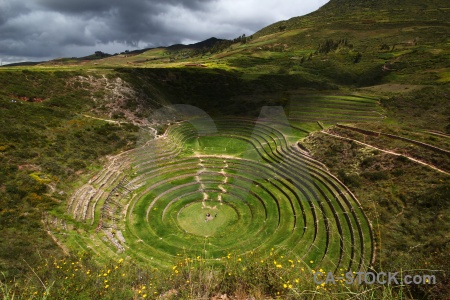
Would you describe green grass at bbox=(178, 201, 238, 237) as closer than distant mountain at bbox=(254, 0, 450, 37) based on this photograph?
Yes

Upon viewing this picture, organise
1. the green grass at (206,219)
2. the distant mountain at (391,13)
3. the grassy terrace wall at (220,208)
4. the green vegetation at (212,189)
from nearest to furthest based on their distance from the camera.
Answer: the green vegetation at (212,189)
the grassy terrace wall at (220,208)
the green grass at (206,219)
the distant mountain at (391,13)

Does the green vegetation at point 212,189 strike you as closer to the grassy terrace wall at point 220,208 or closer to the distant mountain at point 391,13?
the grassy terrace wall at point 220,208

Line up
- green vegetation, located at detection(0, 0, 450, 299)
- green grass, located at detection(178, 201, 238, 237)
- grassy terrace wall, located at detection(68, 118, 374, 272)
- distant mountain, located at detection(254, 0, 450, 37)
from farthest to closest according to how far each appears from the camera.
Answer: distant mountain, located at detection(254, 0, 450, 37)
green grass, located at detection(178, 201, 238, 237)
grassy terrace wall, located at detection(68, 118, 374, 272)
green vegetation, located at detection(0, 0, 450, 299)

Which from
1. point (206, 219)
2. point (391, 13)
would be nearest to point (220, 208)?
point (206, 219)

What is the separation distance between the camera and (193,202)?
32438 mm

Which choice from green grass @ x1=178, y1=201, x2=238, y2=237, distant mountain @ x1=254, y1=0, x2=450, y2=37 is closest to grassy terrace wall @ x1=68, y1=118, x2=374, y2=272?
green grass @ x1=178, y1=201, x2=238, y2=237

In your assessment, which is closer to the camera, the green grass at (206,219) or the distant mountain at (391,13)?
the green grass at (206,219)

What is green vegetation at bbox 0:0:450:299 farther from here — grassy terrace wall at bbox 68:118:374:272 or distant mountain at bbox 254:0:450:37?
distant mountain at bbox 254:0:450:37

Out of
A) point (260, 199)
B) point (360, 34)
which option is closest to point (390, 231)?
point (260, 199)

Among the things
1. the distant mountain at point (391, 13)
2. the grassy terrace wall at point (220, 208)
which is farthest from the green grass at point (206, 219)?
the distant mountain at point (391, 13)

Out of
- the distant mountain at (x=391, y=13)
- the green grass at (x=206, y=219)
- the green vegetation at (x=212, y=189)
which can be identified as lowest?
the green grass at (x=206, y=219)

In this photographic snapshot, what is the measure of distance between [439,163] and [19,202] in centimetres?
4191

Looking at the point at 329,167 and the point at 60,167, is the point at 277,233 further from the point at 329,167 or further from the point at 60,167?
the point at 60,167

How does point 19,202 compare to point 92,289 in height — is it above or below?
below
